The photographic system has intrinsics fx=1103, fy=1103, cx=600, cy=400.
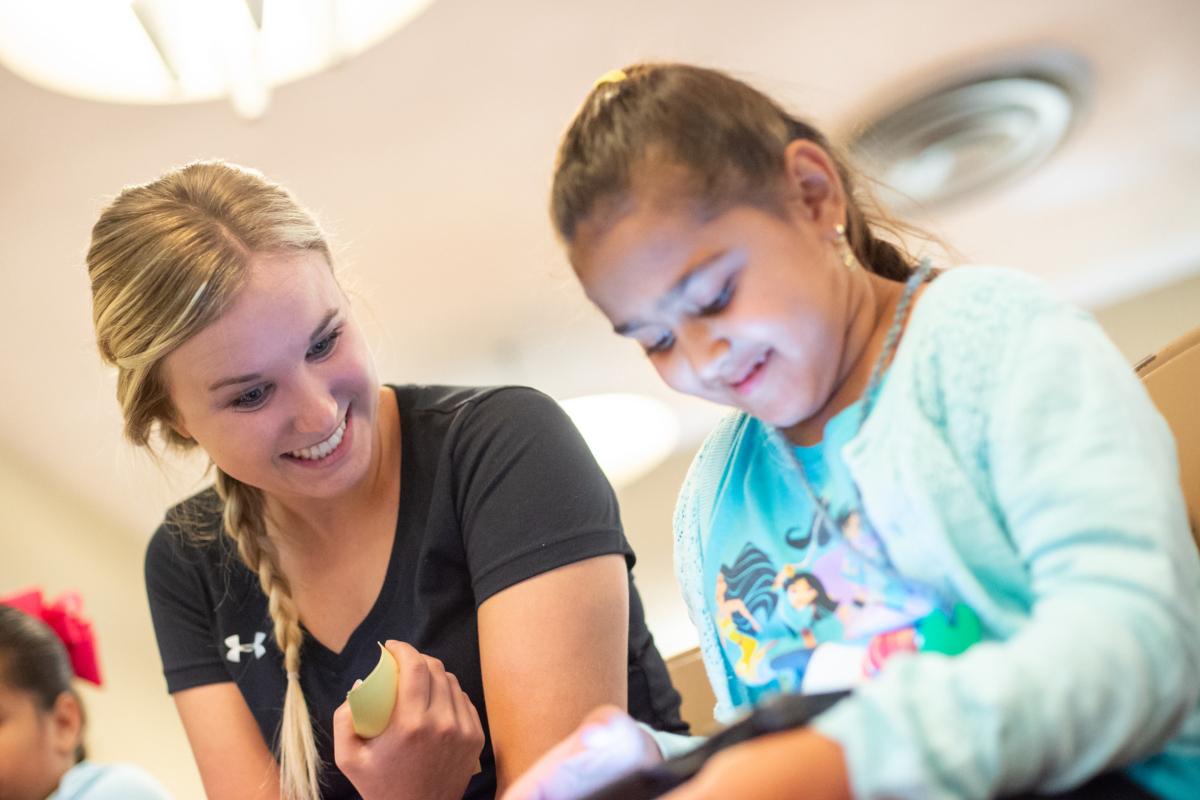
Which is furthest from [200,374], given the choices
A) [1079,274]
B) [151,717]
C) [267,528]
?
[1079,274]

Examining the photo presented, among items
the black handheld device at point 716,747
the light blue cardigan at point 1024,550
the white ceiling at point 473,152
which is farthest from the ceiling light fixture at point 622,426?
the black handheld device at point 716,747

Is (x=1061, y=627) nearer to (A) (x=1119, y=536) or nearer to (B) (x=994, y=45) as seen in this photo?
(A) (x=1119, y=536)

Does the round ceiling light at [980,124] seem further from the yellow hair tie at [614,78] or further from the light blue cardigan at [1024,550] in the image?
the light blue cardigan at [1024,550]

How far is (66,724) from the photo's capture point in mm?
1619

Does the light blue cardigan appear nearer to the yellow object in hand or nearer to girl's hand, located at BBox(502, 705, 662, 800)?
girl's hand, located at BBox(502, 705, 662, 800)

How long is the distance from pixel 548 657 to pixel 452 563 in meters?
0.17

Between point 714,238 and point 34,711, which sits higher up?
point 714,238

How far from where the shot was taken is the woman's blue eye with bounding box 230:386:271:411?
1.02 m

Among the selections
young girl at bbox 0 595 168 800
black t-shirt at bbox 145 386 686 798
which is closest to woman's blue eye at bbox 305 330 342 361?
black t-shirt at bbox 145 386 686 798

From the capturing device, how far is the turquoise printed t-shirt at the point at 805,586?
712mm

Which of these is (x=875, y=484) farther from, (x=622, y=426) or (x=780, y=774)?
(x=622, y=426)

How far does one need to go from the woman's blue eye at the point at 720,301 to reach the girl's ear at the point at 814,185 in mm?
87

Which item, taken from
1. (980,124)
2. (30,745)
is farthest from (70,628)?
(980,124)

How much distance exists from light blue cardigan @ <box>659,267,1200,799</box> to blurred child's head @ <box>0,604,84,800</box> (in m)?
1.17
